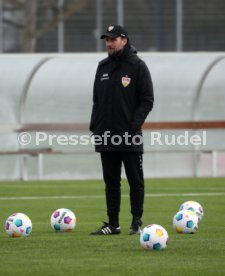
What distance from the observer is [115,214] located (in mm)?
13266

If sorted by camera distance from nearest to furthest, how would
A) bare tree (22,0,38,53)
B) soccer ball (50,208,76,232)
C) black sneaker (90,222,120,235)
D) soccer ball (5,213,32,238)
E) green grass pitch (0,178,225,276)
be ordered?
green grass pitch (0,178,225,276)
soccer ball (5,213,32,238)
black sneaker (90,222,120,235)
soccer ball (50,208,76,232)
bare tree (22,0,38,53)

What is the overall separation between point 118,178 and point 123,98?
3.10 ft

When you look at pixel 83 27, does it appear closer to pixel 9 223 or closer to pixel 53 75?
pixel 53 75

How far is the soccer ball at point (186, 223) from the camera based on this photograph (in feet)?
43.3

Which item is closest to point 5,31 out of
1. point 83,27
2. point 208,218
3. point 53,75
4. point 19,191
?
point 83,27

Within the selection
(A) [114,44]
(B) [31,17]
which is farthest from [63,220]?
(B) [31,17]

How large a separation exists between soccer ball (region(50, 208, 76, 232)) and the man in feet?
2.64

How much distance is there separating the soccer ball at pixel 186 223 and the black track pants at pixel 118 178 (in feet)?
1.50

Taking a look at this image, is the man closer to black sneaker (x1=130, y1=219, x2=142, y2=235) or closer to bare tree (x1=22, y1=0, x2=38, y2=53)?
black sneaker (x1=130, y1=219, x2=142, y2=235)

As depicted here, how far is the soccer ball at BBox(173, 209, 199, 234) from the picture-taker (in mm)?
13188

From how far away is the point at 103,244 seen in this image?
39.8ft

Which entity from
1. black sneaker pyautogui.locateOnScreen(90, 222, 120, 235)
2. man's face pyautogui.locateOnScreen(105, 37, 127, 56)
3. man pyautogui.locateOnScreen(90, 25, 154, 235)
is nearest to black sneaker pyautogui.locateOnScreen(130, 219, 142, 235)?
man pyautogui.locateOnScreen(90, 25, 154, 235)

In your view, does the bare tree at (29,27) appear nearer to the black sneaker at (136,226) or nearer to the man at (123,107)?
the man at (123,107)

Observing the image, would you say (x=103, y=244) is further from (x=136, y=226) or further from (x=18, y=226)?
(x=18, y=226)
